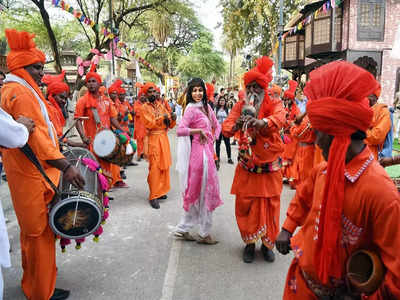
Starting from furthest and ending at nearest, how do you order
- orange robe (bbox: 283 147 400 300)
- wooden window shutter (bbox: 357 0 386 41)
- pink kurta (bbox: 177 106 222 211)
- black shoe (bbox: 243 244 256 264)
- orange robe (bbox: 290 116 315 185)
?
wooden window shutter (bbox: 357 0 386 41)
orange robe (bbox: 290 116 315 185)
pink kurta (bbox: 177 106 222 211)
black shoe (bbox: 243 244 256 264)
orange robe (bbox: 283 147 400 300)

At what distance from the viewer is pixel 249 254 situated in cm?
390

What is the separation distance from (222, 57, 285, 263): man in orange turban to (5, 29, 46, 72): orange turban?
80.2 inches

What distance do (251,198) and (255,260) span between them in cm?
74

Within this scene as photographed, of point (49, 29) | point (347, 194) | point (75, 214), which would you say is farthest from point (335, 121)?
point (49, 29)

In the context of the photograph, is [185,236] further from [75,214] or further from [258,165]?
[75,214]

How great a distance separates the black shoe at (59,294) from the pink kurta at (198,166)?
173 cm

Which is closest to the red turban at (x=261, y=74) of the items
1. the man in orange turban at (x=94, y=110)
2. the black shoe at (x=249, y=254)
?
the black shoe at (x=249, y=254)

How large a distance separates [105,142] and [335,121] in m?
4.14

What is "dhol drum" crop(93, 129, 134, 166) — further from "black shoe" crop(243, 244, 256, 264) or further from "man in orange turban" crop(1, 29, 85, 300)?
"black shoe" crop(243, 244, 256, 264)

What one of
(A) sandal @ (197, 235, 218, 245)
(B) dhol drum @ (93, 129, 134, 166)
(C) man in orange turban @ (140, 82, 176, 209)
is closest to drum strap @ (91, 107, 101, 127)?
(C) man in orange turban @ (140, 82, 176, 209)

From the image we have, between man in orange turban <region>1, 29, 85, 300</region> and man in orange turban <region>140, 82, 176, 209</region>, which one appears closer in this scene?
man in orange turban <region>1, 29, 85, 300</region>

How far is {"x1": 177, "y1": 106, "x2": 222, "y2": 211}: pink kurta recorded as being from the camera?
170 inches

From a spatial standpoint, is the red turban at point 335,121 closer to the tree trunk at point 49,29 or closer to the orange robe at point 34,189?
the orange robe at point 34,189

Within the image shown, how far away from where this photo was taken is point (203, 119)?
4461 millimetres
